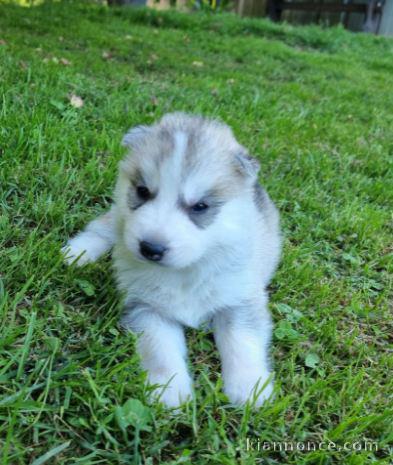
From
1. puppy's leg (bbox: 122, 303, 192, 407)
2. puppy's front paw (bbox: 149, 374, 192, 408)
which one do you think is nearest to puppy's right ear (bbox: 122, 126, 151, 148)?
puppy's leg (bbox: 122, 303, 192, 407)

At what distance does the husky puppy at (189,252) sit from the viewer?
2314mm

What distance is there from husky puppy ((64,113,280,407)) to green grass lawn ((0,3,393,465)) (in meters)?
0.10

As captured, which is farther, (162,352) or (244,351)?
(244,351)

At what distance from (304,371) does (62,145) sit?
232cm

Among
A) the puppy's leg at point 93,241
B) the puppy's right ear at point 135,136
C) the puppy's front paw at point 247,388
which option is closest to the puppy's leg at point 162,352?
the puppy's front paw at point 247,388

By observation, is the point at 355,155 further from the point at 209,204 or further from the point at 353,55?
the point at 353,55

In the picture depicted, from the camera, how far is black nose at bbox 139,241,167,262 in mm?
2270

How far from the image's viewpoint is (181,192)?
7.93 feet

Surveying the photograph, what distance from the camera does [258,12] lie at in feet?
53.3

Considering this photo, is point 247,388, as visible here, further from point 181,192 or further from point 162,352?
point 181,192

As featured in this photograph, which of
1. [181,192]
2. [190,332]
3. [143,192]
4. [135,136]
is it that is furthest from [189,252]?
[135,136]

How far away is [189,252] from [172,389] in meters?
0.59

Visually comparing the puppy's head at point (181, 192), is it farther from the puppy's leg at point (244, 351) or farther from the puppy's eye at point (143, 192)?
Result: the puppy's leg at point (244, 351)

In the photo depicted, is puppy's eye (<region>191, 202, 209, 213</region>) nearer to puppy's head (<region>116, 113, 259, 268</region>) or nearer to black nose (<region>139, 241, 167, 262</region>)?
puppy's head (<region>116, 113, 259, 268</region>)
